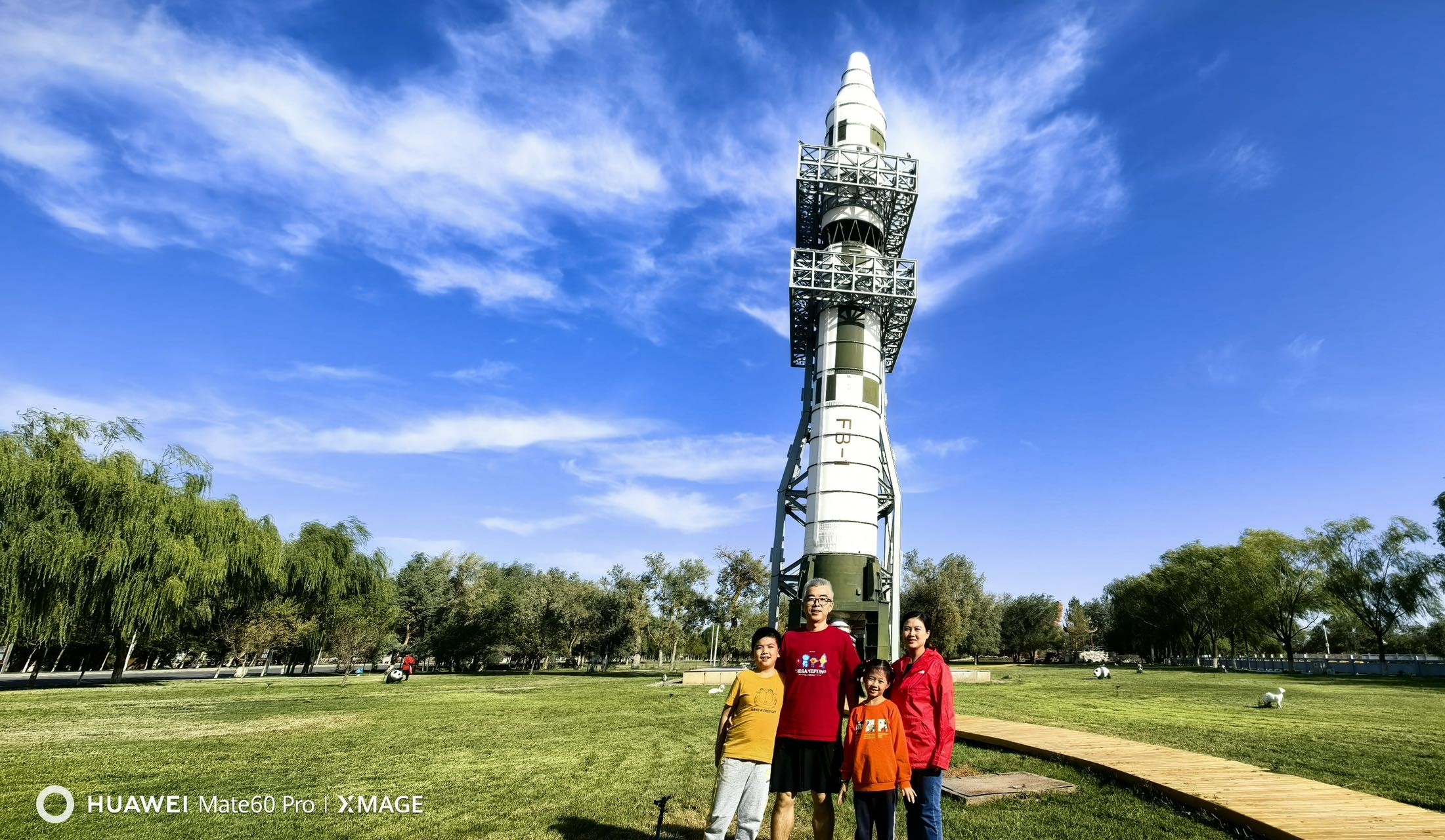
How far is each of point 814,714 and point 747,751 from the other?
69 cm

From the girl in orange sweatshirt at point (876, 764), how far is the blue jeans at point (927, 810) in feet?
0.45

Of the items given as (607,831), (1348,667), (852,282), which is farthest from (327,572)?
(1348,667)

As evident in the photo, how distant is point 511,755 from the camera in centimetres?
1180

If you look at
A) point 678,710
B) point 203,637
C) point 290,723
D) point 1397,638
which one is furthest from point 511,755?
point 1397,638

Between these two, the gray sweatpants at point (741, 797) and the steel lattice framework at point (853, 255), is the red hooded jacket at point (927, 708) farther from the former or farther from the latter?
the steel lattice framework at point (853, 255)

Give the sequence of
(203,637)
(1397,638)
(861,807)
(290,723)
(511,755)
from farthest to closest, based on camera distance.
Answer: (1397,638) < (203,637) < (290,723) < (511,755) < (861,807)

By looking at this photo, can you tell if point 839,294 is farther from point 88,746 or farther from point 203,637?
point 203,637

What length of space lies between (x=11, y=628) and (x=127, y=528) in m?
4.60

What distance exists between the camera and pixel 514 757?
38.1 ft

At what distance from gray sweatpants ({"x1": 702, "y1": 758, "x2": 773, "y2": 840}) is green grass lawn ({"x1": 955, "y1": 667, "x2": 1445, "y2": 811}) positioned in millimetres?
8478

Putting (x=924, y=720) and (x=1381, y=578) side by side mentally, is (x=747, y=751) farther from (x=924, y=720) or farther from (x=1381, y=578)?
(x=1381, y=578)

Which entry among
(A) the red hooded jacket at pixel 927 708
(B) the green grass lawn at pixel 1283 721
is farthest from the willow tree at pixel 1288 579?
(A) the red hooded jacket at pixel 927 708

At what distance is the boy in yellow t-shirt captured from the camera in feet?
18.2

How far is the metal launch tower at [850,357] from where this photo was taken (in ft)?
90.5
